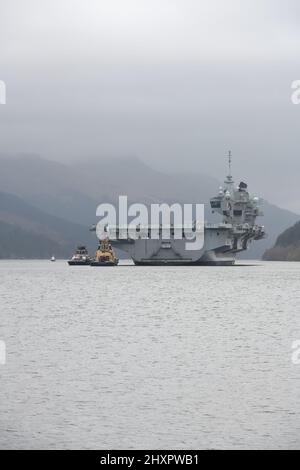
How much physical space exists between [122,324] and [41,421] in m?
37.4

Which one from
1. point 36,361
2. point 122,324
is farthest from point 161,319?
point 36,361

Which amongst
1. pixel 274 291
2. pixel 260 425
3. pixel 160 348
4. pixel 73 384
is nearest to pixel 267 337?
pixel 160 348

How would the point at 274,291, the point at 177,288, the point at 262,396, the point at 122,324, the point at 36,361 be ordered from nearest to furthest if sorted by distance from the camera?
the point at 262,396, the point at 36,361, the point at 122,324, the point at 274,291, the point at 177,288

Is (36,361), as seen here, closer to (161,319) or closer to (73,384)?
(73,384)

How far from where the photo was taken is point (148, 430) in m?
32.6

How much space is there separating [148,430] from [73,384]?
926 cm

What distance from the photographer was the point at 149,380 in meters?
42.6

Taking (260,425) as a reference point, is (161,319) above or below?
above

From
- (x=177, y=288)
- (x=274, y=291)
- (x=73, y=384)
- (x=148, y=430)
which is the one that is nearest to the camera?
(x=148, y=430)

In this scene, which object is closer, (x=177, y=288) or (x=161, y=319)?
(x=161, y=319)

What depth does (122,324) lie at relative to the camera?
7112 centimetres

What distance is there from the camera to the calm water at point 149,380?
106 feet

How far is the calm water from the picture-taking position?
32.2 meters
